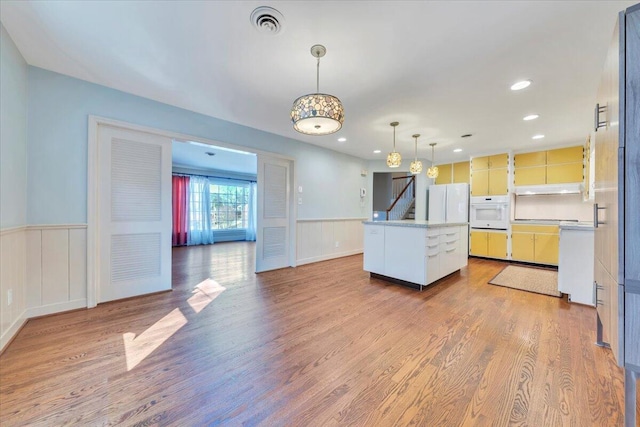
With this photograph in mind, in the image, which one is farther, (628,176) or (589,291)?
(589,291)

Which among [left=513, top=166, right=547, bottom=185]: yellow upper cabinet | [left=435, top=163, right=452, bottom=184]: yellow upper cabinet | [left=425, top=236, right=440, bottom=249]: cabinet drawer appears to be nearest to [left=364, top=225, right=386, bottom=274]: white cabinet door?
[left=425, top=236, right=440, bottom=249]: cabinet drawer

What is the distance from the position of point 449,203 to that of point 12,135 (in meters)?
7.07

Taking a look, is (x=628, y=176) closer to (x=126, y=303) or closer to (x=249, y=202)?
(x=126, y=303)

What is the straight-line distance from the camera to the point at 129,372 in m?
1.63

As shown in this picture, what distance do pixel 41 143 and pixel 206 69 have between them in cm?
180

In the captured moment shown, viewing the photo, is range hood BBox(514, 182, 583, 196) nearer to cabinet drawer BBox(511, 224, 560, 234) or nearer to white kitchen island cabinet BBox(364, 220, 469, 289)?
cabinet drawer BBox(511, 224, 560, 234)

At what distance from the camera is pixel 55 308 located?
8.22 ft

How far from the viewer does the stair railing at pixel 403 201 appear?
7.53 m

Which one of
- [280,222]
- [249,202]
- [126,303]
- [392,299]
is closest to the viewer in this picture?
[126,303]

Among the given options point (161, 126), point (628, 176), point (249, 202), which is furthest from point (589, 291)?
point (249, 202)

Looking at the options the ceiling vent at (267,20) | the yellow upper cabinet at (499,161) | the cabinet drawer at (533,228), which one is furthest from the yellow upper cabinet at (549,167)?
the ceiling vent at (267,20)

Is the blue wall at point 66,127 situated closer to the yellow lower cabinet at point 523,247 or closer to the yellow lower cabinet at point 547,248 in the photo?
the yellow lower cabinet at point 523,247

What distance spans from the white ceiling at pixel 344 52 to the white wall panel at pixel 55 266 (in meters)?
1.69

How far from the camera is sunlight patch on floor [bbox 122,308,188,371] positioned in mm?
1812
